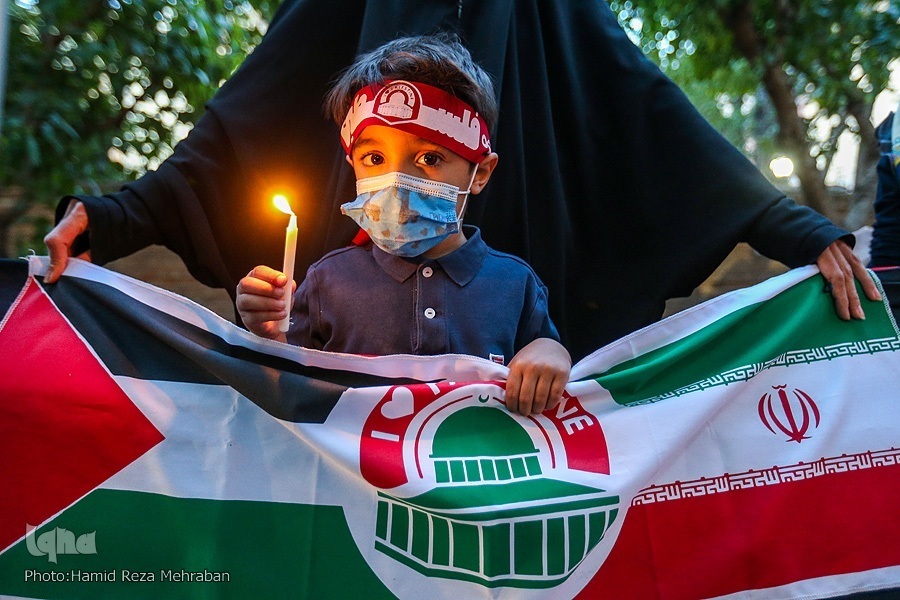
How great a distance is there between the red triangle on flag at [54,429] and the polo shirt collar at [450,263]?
0.75m

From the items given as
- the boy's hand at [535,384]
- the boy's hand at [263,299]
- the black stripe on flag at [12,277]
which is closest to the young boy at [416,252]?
the boy's hand at [535,384]

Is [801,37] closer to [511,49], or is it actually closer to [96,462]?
[511,49]

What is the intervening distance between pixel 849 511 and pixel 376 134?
1.52 metres

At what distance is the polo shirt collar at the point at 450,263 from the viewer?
2158mm

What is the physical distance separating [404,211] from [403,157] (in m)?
0.17

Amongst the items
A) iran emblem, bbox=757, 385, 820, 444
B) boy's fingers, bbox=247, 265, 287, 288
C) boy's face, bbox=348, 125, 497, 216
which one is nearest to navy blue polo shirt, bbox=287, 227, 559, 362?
boy's face, bbox=348, 125, 497, 216

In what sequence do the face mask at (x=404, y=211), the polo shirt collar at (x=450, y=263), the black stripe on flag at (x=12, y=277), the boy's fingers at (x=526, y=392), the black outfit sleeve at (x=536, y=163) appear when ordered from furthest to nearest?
the black outfit sleeve at (x=536, y=163) → the polo shirt collar at (x=450, y=263) → the face mask at (x=404, y=211) → the black stripe on flag at (x=12, y=277) → the boy's fingers at (x=526, y=392)

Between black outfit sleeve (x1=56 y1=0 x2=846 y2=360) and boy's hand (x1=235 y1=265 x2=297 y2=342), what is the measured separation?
0.89m

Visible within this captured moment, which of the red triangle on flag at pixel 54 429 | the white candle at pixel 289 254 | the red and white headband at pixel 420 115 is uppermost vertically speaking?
the red and white headband at pixel 420 115

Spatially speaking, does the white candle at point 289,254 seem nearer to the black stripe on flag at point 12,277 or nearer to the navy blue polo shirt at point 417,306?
the navy blue polo shirt at point 417,306

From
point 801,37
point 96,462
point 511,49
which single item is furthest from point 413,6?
point 801,37

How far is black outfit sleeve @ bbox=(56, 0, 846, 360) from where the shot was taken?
104 inches

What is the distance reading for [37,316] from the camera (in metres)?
1.84

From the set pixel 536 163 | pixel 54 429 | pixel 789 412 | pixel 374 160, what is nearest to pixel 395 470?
pixel 54 429
